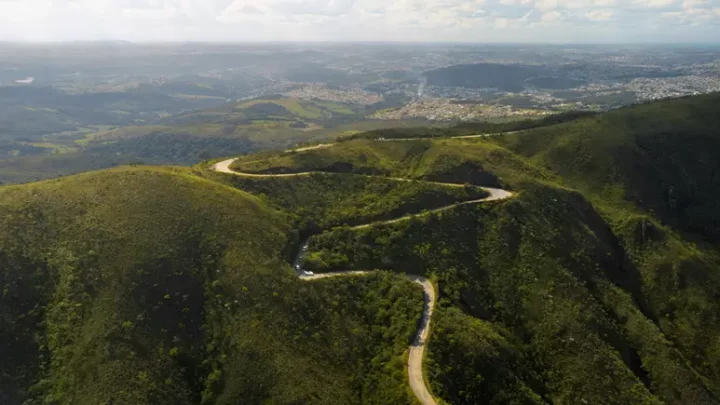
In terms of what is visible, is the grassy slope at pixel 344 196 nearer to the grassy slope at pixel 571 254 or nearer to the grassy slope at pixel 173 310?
the grassy slope at pixel 571 254

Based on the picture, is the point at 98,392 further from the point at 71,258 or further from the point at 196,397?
the point at 71,258

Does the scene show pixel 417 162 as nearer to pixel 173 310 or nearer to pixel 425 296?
pixel 425 296

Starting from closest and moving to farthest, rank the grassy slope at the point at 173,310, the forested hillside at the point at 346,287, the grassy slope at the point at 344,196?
the grassy slope at the point at 173,310 < the forested hillside at the point at 346,287 < the grassy slope at the point at 344,196

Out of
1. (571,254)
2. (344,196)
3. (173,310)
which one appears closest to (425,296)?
(344,196)

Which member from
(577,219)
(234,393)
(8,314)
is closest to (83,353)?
(8,314)

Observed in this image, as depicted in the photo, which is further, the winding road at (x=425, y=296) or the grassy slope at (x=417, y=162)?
the grassy slope at (x=417, y=162)

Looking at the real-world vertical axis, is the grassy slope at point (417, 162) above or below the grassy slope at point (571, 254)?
above

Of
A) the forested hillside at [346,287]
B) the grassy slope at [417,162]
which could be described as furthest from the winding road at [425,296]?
the grassy slope at [417,162]

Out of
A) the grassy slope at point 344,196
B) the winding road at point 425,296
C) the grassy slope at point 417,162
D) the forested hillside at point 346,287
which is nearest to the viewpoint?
the winding road at point 425,296

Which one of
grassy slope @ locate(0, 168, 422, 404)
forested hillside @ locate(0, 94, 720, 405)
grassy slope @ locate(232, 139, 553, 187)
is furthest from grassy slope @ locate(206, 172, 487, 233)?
grassy slope @ locate(0, 168, 422, 404)

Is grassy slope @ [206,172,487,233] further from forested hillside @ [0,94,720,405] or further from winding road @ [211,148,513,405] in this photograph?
winding road @ [211,148,513,405]
